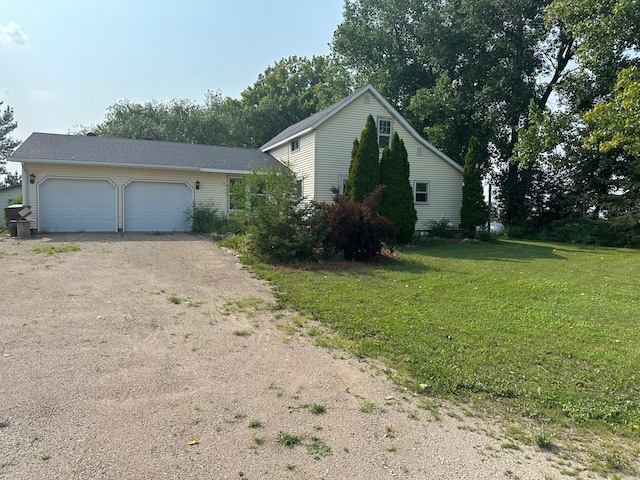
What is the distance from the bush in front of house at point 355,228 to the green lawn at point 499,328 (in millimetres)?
863

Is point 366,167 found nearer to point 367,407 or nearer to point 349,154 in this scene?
point 349,154

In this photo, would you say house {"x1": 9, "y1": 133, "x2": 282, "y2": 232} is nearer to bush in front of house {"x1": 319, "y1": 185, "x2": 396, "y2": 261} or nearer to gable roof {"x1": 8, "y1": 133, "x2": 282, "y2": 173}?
gable roof {"x1": 8, "y1": 133, "x2": 282, "y2": 173}

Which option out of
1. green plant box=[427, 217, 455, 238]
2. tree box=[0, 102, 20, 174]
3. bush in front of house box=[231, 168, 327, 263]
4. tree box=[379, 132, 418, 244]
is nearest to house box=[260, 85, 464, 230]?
green plant box=[427, 217, 455, 238]

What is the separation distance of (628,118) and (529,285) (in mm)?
10235

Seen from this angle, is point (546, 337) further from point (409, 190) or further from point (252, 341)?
point (409, 190)

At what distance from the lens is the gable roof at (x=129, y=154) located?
15.6m

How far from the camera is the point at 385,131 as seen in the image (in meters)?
18.4

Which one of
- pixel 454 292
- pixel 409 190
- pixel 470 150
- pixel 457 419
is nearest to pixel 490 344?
pixel 457 419

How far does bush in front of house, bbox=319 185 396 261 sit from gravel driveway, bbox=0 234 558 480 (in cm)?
489

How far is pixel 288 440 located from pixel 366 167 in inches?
525

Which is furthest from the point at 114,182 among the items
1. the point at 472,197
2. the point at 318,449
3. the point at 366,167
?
the point at 318,449

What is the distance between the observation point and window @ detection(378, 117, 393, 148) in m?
18.3

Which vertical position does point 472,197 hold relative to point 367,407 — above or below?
above

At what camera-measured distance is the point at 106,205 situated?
54.0ft
